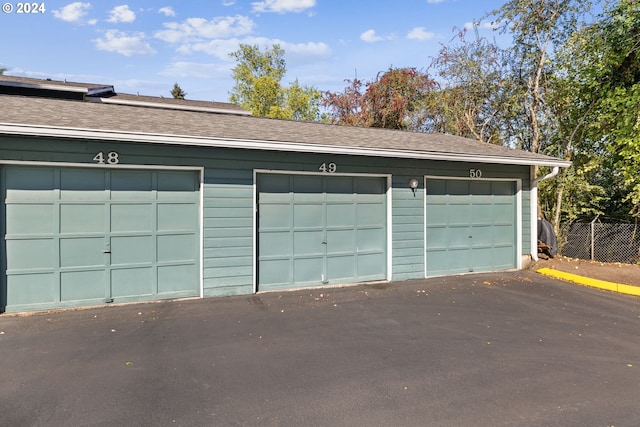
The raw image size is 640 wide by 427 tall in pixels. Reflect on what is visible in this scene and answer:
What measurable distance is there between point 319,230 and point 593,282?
205 inches

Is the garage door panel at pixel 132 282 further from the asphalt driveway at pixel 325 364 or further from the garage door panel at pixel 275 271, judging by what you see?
the garage door panel at pixel 275 271

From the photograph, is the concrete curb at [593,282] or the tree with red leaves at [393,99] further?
the tree with red leaves at [393,99]

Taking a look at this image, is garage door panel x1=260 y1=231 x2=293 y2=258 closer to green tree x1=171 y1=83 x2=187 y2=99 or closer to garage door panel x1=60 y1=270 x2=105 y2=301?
garage door panel x1=60 y1=270 x2=105 y2=301

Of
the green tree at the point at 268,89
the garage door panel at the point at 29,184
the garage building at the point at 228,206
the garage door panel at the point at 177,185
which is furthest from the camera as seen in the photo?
the green tree at the point at 268,89

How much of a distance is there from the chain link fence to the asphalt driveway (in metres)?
4.51

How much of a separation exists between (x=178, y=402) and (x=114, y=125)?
427 cm

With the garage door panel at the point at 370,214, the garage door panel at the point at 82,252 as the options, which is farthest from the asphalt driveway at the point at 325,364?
the garage door panel at the point at 370,214

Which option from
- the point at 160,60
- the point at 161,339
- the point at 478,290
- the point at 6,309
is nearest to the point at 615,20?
the point at 478,290

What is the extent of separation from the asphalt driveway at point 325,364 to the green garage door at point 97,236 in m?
0.38

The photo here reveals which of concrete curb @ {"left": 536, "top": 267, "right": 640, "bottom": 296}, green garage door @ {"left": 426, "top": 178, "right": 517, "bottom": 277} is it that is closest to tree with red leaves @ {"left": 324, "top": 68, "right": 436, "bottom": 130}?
green garage door @ {"left": 426, "top": 178, "right": 517, "bottom": 277}

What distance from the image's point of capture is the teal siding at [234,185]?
5.46m

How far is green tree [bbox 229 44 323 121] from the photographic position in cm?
2394

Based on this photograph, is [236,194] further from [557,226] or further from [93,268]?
[557,226]

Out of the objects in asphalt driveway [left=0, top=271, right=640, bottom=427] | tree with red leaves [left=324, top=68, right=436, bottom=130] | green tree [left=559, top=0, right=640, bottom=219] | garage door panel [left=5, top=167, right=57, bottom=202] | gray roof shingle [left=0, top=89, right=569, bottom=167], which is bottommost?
asphalt driveway [left=0, top=271, right=640, bottom=427]
